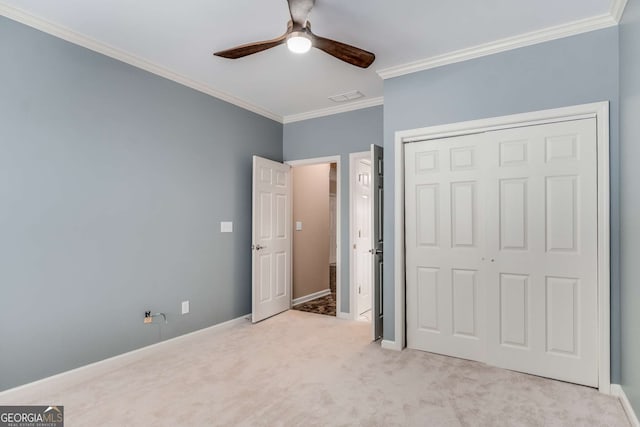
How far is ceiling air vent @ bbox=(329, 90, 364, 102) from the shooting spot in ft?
13.1

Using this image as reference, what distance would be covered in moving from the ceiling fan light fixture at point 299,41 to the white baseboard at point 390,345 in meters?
2.64

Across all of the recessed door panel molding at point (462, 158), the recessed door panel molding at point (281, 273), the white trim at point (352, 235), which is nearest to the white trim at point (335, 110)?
the white trim at point (352, 235)

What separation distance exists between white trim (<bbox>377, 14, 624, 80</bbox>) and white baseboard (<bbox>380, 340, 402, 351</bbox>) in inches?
99.9

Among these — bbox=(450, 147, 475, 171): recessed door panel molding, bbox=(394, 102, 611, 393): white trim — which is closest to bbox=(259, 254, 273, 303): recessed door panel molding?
bbox=(394, 102, 611, 393): white trim

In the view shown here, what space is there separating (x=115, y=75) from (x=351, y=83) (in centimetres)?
220

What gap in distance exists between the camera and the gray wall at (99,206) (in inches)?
97.0

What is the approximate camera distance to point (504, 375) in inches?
109

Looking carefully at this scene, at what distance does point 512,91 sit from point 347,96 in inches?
70.4

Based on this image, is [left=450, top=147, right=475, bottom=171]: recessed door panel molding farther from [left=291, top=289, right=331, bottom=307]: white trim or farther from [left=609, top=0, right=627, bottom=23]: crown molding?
[left=291, top=289, right=331, bottom=307]: white trim

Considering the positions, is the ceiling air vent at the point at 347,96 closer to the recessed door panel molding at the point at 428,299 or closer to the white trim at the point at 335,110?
the white trim at the point at 335,110

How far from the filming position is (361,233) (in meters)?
4.66

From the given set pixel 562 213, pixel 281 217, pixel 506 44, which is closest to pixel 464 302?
pixel 562 213

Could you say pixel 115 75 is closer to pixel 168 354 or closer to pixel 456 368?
pixel 168 354

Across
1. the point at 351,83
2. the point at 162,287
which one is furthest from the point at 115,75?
the point at 351,83
